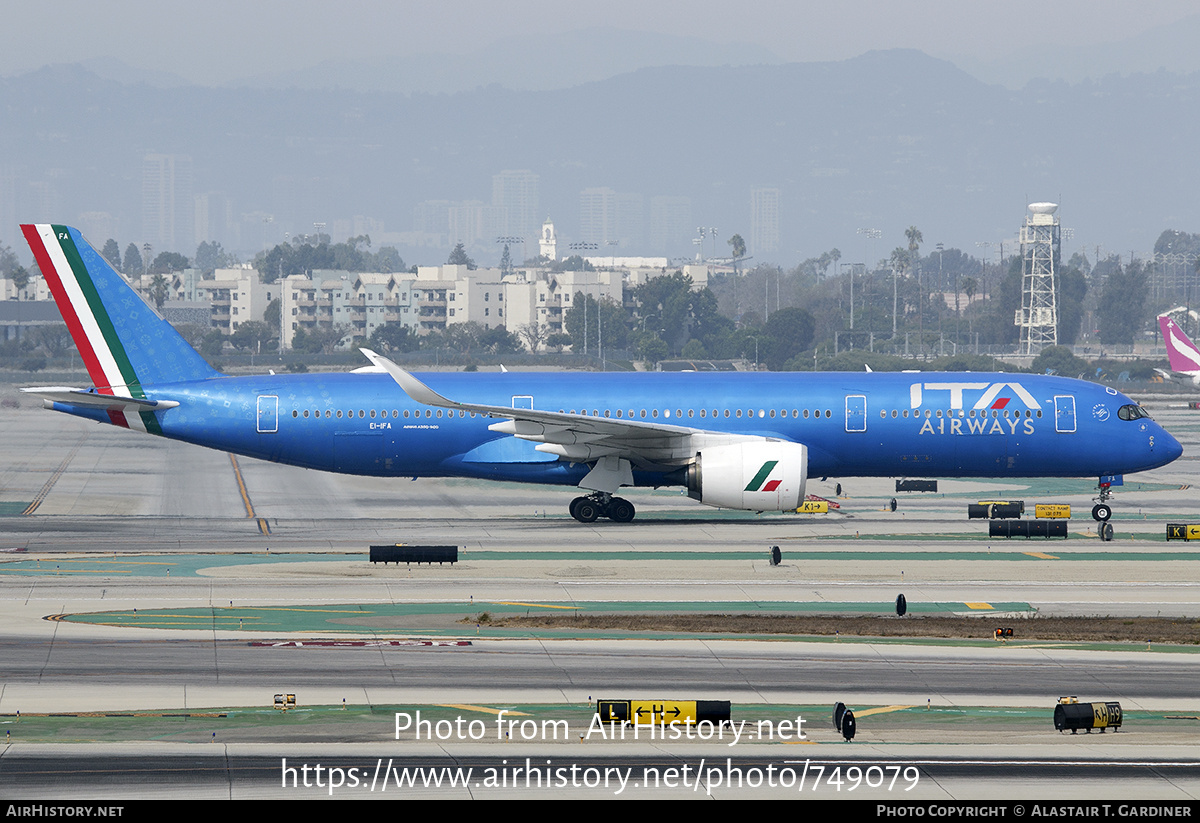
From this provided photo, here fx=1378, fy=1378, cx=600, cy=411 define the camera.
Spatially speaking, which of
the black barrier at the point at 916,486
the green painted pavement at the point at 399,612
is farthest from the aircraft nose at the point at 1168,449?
the green painted pavement at the point at 399,612

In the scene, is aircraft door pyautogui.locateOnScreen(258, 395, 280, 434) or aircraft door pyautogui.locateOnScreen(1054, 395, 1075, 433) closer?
aircraft door pyautogui.locateOnScreen(1054, 395, 1075, 433)

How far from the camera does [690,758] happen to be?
19.6 meters

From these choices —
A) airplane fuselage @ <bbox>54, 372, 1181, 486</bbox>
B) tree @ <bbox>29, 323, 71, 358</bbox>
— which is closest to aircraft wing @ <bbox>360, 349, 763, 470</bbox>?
airplane fuselage @ <bbox>54, 372, 1181, 486</bbox>

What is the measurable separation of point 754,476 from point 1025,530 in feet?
28.1

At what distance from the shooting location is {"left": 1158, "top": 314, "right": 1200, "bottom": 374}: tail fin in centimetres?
10894

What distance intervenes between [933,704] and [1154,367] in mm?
160675

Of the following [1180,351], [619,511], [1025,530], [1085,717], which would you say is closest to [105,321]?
[619,511]

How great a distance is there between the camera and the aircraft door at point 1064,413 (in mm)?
45438

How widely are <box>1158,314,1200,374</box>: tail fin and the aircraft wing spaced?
7625 cm

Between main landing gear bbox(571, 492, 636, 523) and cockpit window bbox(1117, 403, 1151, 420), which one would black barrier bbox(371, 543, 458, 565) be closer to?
main landing gear bbox(571, 492, 636, 523)

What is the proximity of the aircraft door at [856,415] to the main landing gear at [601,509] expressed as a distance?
25.5ft

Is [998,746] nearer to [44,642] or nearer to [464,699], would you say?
[464,699]

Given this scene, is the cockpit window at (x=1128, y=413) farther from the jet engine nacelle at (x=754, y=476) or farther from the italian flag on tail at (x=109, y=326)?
the italian flag on tail at (x=109, y=326)

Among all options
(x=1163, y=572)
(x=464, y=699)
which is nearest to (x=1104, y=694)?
(x=464, y=699)
